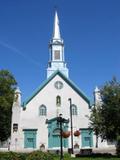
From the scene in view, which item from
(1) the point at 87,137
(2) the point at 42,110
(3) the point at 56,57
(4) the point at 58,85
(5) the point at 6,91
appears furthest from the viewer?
(3) the point at 56,57

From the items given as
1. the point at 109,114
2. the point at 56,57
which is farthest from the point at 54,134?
the point at 109,114

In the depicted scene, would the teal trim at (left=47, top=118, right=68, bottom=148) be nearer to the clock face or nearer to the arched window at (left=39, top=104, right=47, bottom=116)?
the arched window at (left=39, top=104, right=47, bottom=116)

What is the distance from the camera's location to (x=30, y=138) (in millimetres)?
65188

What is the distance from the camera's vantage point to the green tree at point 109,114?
130 feet

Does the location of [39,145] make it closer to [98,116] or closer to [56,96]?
[56,96]

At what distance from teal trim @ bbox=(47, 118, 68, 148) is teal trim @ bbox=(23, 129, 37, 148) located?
250cm

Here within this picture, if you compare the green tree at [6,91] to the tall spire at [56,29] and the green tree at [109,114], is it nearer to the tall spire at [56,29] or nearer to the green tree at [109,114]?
the tall spire at [56,29]

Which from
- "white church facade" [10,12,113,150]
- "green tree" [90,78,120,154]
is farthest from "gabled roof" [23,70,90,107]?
"green tree" [90,78,120,154]

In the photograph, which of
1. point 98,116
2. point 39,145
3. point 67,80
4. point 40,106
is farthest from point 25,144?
point 98,116

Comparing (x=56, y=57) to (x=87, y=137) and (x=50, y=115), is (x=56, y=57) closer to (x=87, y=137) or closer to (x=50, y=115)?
(x=50, y=115)

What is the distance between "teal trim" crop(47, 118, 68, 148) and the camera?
64625 millimetres

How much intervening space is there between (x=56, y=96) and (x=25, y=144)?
9.58m

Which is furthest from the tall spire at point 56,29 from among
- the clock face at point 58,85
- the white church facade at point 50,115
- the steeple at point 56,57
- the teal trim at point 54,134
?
the teal trim at point 54,134

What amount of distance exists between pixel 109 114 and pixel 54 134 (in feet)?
86.0
